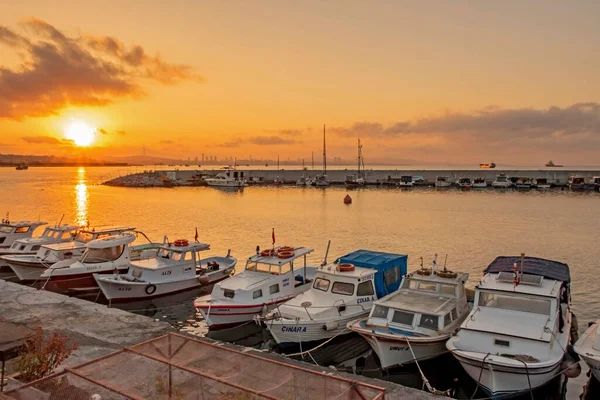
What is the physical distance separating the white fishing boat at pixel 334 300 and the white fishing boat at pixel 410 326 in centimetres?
163

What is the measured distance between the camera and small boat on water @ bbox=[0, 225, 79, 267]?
102 feet

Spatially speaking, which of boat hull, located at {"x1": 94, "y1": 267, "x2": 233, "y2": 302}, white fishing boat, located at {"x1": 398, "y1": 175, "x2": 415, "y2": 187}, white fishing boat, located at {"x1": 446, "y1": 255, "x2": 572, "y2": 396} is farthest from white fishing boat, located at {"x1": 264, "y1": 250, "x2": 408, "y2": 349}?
white fishing boat, located at {"x1": 398, "y1": 175, "x2": 415, "y2": 187}

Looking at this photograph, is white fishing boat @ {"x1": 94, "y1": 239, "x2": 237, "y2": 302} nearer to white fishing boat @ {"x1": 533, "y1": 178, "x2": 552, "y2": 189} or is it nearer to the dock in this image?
the dock

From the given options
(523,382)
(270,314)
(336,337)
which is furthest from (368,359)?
(523,382)

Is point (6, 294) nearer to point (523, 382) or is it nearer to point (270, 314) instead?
point (270, 314)

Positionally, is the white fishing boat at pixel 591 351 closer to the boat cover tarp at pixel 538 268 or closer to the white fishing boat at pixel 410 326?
the boat cover tarp at pixel 538 268

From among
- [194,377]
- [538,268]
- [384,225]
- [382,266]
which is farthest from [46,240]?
[384,225]

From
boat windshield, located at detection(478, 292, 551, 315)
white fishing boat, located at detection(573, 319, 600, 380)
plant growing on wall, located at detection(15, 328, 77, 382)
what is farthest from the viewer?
boat windshield, located at detection(478, 292, 551, 315)

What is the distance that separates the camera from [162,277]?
83.4ft

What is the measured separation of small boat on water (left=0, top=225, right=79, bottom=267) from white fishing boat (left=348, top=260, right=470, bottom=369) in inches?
927

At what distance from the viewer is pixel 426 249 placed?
42.2 meters

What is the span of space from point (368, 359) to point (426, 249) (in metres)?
25.7

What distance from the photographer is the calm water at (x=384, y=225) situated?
35469 millimetres

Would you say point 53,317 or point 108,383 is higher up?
point 108,383
